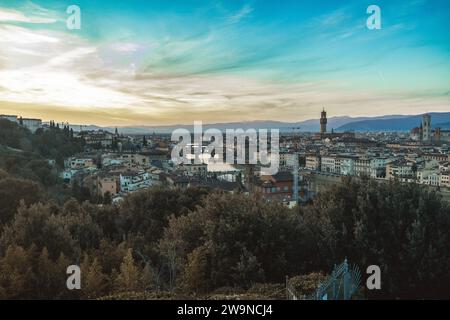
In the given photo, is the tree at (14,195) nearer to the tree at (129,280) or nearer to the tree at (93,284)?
the tree at (93,284)

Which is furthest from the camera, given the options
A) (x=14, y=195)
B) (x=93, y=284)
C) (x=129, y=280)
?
(x=14, y=195)

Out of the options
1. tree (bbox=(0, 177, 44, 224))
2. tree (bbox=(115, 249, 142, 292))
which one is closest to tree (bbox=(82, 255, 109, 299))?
tree (bbox=(115, 249, 142, 292))

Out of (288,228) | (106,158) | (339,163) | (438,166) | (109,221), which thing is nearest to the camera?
(288,228)

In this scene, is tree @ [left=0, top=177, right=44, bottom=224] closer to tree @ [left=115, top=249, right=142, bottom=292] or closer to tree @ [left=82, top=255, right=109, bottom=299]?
tree @ [left=82, top=255, right=109, bottom=299]

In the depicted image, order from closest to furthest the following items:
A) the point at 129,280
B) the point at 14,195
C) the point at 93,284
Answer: the point at 129,280, the point at 93,284, the point at 14,195

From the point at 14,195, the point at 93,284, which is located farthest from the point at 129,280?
the point at 14,195

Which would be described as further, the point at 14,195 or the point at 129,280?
the point at 14,195

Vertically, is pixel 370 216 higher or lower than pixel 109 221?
higher

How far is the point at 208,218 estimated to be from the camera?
7.94 metres

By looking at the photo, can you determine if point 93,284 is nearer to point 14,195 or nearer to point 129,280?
point 129,280

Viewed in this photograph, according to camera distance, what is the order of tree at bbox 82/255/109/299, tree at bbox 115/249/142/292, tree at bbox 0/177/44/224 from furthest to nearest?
tree at bbox 0/177/44/224, tree at bbox 82/255/109/299, tree at bbox 115/249/142/292
